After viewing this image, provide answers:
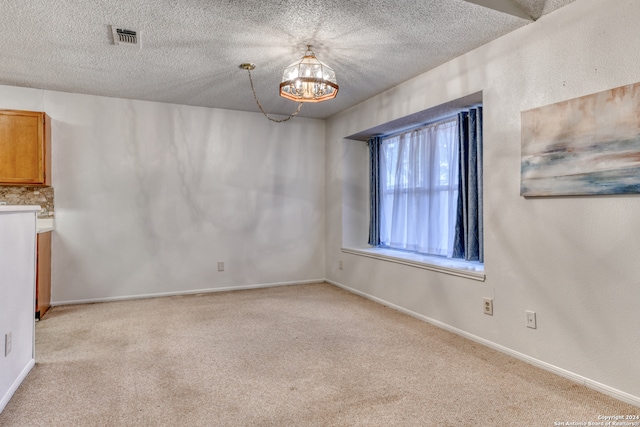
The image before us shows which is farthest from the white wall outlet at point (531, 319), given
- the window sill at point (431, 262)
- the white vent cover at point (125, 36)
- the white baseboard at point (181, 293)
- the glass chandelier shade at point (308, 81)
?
the white vent cover at point (125, 36)

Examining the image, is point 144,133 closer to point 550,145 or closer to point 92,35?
point 92,35

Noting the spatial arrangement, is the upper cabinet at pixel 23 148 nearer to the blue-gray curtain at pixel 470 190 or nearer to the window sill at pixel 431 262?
the window sill at pixel 431 262

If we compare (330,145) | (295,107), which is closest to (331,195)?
(330,145)

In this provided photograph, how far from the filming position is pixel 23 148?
3709 millimetres

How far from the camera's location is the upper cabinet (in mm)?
3643

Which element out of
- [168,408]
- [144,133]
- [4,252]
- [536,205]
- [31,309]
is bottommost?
[168,408]

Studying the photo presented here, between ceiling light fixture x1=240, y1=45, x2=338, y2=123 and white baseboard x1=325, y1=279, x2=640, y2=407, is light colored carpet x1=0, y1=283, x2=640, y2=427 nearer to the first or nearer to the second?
white baseboard x1=325, y1=279, x2=640, y2=407

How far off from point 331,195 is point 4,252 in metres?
3.75

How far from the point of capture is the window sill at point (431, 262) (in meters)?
3.04

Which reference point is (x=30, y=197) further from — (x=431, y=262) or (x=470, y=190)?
(x=470, y=190)

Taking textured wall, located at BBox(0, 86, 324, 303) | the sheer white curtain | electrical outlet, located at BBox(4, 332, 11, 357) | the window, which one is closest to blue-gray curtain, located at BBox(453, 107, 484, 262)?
the window

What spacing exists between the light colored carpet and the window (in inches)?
37.5

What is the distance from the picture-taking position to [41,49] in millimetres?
2939

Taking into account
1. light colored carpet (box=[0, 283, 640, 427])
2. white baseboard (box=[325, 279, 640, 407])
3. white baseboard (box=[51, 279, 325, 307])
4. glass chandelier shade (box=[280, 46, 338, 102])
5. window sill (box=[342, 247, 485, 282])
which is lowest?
light colored carpet (box=[0, 283, 640, 427])
